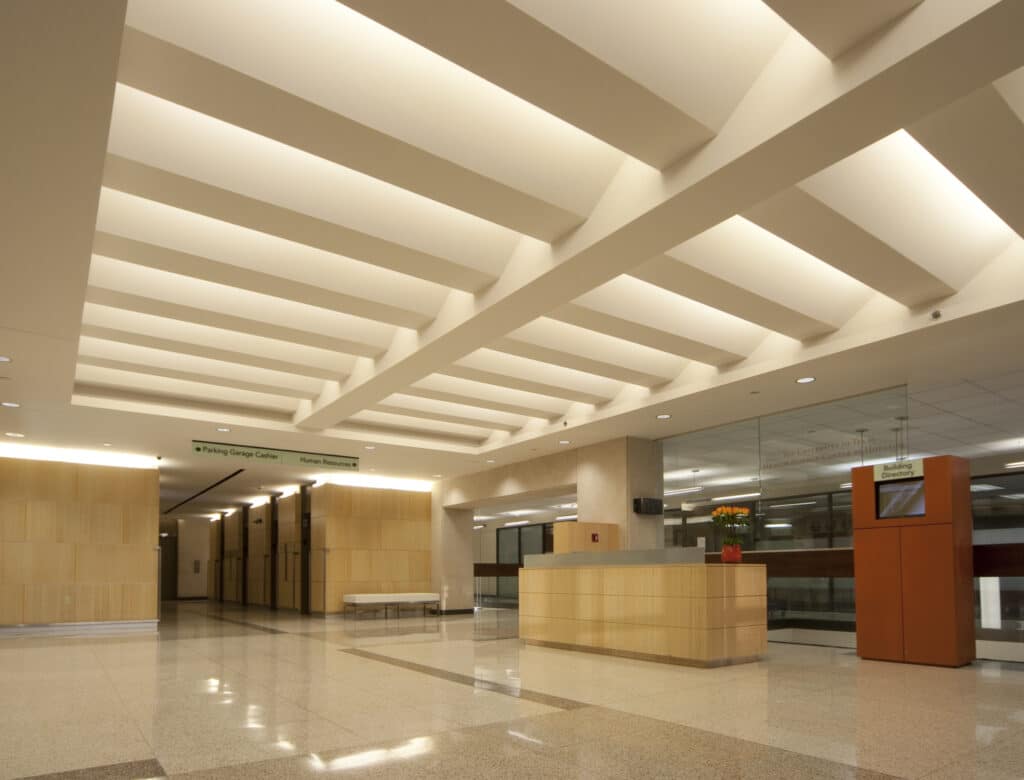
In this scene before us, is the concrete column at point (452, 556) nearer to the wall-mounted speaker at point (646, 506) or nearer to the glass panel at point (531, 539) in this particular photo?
the glass panel at point (531, 539)

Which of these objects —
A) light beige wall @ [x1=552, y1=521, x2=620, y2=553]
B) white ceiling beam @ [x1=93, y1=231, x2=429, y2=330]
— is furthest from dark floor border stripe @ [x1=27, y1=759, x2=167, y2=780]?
light beige wall @ [x1=552, y1=521, x2=620, y2=553]

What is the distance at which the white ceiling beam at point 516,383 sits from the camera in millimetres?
11547

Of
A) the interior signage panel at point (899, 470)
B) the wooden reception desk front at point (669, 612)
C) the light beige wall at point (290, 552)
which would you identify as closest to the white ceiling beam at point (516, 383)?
the wooden reception desk front at point (669, 612)

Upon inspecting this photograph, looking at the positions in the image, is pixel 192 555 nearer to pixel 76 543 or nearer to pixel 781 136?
pixel 76 543

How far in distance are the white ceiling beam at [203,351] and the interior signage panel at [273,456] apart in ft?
16.3

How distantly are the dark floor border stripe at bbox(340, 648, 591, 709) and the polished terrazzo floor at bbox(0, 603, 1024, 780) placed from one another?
0.09 ft

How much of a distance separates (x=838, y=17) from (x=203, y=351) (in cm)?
836

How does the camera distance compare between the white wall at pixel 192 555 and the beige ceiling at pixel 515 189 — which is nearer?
the beige ceiling at pixel 515 189

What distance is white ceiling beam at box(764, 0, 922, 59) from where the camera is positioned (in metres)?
4.34

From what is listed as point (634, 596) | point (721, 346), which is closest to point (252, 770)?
point (634, 596)

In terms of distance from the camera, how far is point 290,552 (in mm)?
24078

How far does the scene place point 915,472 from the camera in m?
10.3

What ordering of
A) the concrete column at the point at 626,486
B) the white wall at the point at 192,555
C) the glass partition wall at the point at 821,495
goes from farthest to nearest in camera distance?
the white wall at the point at 192,555 < the concrete column at the point at 626,486 < the glass partition wall at the point at 821,495

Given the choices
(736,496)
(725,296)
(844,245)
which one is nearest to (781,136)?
(844,245)
